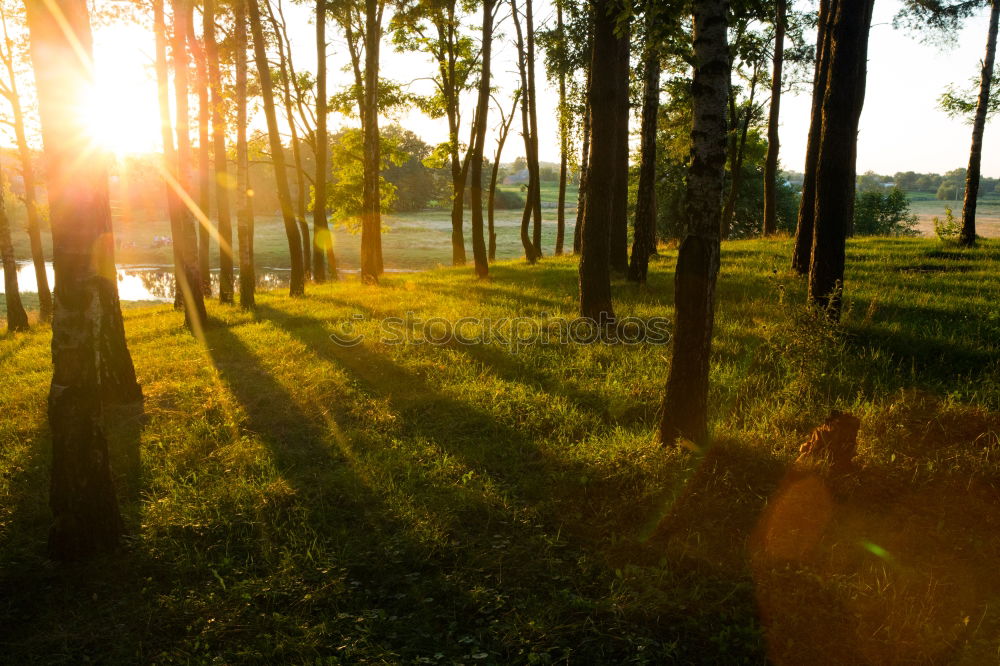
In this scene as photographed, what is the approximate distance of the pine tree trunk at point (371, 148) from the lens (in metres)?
17.2

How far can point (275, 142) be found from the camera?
16328 mm

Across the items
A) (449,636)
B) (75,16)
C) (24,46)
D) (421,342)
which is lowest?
(449,636)

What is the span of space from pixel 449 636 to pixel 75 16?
518 centimetres

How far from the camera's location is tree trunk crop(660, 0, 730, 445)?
4629 millimetres

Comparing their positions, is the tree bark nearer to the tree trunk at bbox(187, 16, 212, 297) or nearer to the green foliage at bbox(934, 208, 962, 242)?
the tree trunk at bbox(187, 16, 212, 297)

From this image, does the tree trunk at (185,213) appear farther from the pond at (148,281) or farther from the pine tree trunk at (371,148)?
the pond at (148,281)

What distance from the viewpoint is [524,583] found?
399 cm

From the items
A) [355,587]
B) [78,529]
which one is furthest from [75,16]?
[355,587]

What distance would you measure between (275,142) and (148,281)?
34.1m

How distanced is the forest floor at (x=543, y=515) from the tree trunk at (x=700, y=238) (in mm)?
463

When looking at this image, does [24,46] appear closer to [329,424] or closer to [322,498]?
[329,424]

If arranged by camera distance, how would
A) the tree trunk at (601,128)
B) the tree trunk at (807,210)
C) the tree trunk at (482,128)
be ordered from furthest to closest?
1. the tree trunk at (482,128)
2. the tree trunk at (807,210)
3. the tree trunk at (601,128)

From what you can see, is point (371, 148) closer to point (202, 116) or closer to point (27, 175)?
point (202, 116)

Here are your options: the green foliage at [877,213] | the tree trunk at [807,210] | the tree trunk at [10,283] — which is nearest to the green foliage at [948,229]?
the tree trunk at [807,210]
